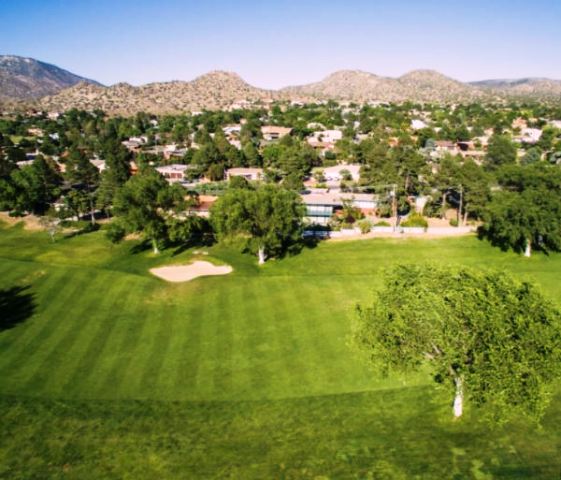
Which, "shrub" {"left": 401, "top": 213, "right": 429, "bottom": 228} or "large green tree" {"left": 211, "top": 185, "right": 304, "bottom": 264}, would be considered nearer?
"large green tree" {"left": 211, "top": 185, "right": 304, "bottom": 264}

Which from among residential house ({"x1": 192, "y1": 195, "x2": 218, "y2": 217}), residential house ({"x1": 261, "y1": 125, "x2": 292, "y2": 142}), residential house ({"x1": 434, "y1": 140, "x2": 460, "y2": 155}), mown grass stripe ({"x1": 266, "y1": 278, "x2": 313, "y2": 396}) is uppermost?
residential house ({"x1": 261, "y1": 125, "x2": 292, "y2": 142})

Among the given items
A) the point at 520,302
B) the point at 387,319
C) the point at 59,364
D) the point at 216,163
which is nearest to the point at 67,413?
the point at 59,364

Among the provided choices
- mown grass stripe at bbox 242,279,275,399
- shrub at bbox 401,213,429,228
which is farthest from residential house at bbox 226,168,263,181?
mown grass stripe at bbox 242,279,275,399

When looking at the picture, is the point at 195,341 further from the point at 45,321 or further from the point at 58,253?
the point at 58,253

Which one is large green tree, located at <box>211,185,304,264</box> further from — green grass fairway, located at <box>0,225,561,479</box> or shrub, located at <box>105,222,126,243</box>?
shrub, located at <box>105,222,126,243</box>

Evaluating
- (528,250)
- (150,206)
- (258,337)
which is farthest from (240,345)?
(528,250)

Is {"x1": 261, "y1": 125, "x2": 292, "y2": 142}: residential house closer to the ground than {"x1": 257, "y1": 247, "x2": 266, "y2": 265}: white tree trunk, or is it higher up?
higher up
